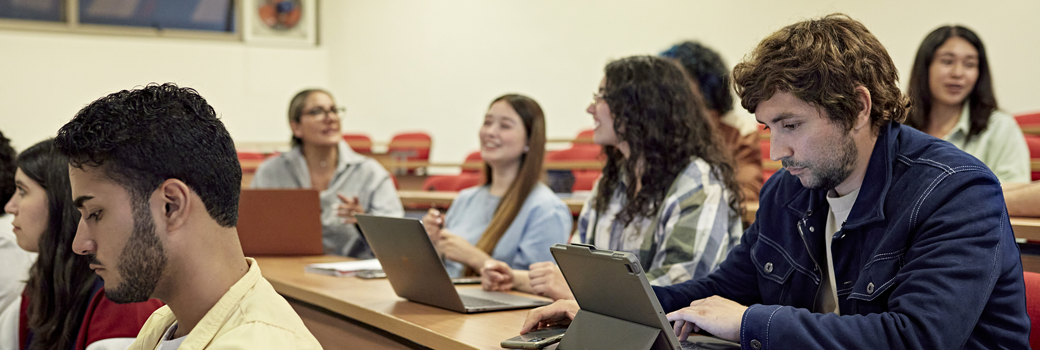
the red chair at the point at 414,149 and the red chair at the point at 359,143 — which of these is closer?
the red chair at the point at 414,149

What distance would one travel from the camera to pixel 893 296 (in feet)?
3.91

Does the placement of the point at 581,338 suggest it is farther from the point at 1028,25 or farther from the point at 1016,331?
the point at 1028,25

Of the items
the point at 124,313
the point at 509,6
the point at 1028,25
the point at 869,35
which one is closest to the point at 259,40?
the point at 509,6

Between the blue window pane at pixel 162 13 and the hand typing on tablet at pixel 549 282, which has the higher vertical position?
the blue window pane at pixel 162 13

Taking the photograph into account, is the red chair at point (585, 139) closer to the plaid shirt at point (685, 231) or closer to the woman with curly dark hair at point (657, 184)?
the woman with curly dark hair at point (657, 184)

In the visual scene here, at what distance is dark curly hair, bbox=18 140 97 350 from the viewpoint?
1.63m

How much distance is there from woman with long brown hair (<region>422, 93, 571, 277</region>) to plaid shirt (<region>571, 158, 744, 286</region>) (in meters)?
0.49

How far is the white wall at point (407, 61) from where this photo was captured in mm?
6316

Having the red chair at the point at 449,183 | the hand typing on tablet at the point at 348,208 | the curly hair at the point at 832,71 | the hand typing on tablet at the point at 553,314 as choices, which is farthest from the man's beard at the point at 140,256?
the red chair at the point at 449,183

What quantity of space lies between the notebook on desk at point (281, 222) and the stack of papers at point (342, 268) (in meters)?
0.31

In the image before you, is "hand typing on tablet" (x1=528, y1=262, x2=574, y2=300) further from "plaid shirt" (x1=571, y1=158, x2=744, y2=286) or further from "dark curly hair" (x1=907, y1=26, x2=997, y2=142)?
"dark curly hair" (x1=907, y1=26, x2=997, y2=142)

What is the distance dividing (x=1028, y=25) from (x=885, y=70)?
360 centimetres

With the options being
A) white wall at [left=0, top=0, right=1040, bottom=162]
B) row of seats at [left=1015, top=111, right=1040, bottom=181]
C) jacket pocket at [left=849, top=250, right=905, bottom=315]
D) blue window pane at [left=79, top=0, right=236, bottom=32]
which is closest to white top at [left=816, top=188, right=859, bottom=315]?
jacket pocket at [left=849, top=250, right=905, bottom=315]

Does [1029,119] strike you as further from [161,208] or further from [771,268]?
[161,208]
